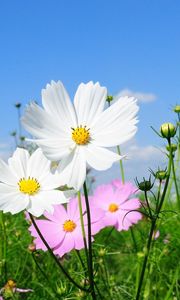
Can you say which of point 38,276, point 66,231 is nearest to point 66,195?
point 66,231

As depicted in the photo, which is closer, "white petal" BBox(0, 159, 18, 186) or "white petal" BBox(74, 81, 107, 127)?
"white petal" BBox(74, 81, 107, 127)

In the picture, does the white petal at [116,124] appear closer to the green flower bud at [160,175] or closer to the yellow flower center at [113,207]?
the green flower bud at [160,175]

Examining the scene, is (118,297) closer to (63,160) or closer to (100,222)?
(100,222)

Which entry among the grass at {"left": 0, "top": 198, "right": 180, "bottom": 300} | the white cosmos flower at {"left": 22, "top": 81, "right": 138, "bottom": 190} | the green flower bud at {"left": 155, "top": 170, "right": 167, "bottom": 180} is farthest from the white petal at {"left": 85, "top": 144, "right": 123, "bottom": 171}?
the grass at {"left": 0, "top": 198, "right": 180, "bottom": 300}

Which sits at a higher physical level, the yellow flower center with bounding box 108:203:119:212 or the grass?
the yellow flower center with bounding box 108:203:119:212

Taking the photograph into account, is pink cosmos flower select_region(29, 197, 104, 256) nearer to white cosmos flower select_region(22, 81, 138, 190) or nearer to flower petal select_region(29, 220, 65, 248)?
flower petal select_region(29, 220, 65, 248)

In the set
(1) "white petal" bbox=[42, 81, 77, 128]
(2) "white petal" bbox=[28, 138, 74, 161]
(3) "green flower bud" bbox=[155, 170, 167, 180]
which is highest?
(1) "white petal" bbox=[42, 81, 77, 128]
